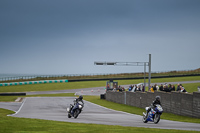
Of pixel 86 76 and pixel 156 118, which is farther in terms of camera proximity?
pixel 86 76

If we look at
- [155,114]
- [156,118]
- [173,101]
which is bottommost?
[156,118]

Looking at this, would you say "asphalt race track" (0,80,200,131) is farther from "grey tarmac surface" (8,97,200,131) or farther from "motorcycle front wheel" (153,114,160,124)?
"motorcycle front wheel" (153,114,160,124)

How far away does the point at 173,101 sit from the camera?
2503 centimetres

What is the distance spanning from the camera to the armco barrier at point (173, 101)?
847 inches

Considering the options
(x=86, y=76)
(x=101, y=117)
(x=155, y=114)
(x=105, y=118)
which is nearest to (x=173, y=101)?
(x=101, y=117)

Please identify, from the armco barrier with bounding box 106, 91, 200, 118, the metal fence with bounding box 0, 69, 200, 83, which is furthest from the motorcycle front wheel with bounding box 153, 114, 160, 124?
the metal fence with bounding box 0, 69, 200, 83

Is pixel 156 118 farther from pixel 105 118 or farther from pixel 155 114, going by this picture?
pixel 105 118

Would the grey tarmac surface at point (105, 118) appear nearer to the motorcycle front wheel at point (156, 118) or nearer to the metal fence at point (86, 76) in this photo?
the motorcycle front wheel at point (156, 118)

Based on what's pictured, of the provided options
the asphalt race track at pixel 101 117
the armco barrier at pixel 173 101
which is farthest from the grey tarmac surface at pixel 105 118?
the armco barrier at pixel 173 101

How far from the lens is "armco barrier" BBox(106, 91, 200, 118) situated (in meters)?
21.5

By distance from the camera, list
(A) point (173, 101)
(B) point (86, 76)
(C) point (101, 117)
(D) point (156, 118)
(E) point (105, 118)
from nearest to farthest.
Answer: (D) point (156, 118) < (E) point (105, 118) < (C) point (101, 117) < (A) point (173, 101) < (B) point (86, 76)

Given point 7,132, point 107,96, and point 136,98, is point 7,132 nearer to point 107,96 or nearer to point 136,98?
point 136,98

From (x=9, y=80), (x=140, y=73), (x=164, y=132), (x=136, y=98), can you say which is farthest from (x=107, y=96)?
(x=140, y=73)

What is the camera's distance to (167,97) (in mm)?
26156
